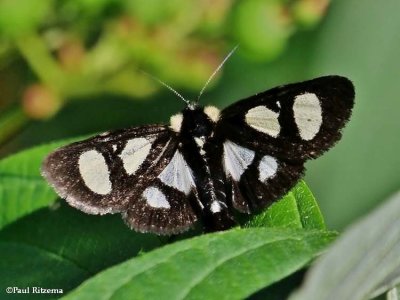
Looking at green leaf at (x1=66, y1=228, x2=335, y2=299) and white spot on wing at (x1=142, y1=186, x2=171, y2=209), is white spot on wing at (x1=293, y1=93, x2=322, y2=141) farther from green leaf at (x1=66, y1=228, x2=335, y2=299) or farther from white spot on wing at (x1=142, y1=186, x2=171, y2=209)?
green leaf at (x1=66, y1=228, x2=335, y2=299)

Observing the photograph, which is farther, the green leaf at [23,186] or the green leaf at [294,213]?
the green leaf at [23,186]

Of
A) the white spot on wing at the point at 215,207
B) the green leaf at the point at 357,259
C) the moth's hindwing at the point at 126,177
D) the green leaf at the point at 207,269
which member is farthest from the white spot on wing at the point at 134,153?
the green leaf at the point at 357,259

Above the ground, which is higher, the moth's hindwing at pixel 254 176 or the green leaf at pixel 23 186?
the green leaf at pixel 23 186

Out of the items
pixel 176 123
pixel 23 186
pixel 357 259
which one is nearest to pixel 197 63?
pixel 176 123

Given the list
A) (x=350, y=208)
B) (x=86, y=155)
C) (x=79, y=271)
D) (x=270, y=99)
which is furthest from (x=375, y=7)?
(x=79, y=271)

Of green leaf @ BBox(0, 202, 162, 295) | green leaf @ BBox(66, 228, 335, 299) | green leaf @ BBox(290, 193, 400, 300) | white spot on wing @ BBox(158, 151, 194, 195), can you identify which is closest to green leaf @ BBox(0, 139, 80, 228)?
green leaf @ BBox(0, 202, 162, 295)

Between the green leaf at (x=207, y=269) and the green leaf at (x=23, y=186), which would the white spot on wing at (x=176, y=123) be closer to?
Result: the green leaf at (x=23, y=186)

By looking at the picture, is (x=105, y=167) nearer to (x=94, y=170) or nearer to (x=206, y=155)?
(x=94, y=170)

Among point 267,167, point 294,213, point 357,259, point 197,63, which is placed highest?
point 197,63
